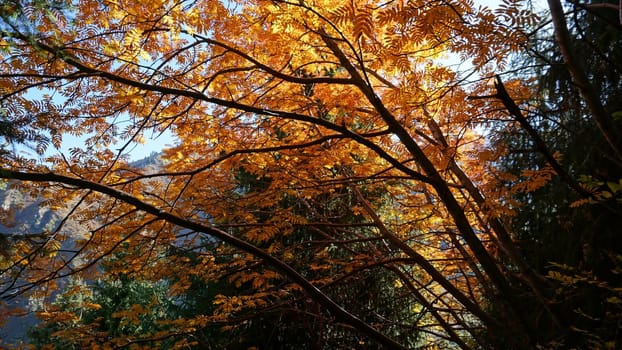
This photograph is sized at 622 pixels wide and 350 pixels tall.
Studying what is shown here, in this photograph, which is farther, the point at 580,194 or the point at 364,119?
the point at 364,119

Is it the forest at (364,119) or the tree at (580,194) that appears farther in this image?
the tree at (580,194)

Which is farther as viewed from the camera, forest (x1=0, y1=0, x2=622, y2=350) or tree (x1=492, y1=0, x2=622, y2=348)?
tree (x1=492, y1=0, x2=622, y2=348)

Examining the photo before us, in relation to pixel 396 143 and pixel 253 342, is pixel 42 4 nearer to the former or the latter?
pixel 396 143

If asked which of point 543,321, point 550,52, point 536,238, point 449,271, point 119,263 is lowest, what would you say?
point 543,321

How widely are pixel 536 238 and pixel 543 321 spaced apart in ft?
2.45

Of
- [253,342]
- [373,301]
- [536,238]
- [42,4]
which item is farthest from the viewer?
[253,342]

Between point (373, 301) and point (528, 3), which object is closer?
point (528, 3)

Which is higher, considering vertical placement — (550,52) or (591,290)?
(550,52)

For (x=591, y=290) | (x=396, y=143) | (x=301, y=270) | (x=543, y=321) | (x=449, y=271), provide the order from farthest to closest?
(x=301, y=270) < (x=449, y=271) < (x=396, y=143) < (x=543, y=321) < (x=591, y=290)

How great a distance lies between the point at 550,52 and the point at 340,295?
4.87 metres

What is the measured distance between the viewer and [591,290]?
259 centimetres

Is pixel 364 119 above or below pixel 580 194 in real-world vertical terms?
above

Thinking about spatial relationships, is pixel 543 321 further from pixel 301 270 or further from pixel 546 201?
pixel 301 270

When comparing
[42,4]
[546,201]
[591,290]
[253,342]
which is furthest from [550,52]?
[253,342]
